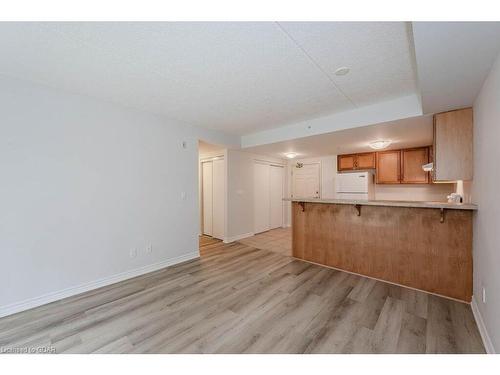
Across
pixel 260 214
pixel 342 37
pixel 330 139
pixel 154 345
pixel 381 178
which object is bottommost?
pixel 154 345

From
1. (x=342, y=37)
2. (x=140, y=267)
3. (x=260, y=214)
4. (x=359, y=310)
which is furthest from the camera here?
(x=260, y=214)

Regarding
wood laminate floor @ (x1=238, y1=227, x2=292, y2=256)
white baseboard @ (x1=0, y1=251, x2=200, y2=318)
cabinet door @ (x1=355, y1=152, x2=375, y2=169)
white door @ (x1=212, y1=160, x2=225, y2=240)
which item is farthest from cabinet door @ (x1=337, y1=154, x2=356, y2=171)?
white baseboard @ (x1=0, y1=251, x2=200, y2=318)

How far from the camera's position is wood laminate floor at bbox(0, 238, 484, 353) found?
1.73 meters

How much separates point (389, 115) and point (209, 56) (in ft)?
8.31

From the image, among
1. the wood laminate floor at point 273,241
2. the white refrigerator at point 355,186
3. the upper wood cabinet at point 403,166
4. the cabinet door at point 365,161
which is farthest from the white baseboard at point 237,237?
the upper wood cabinet at point 403,166

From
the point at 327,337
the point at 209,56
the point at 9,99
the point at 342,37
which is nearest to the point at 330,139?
the point at 342,37

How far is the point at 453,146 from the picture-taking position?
98.2 inches

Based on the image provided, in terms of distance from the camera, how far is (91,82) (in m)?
2.42

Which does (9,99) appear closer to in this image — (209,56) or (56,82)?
(56,82)

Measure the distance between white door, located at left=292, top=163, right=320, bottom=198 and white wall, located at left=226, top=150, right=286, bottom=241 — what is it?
1.70 m

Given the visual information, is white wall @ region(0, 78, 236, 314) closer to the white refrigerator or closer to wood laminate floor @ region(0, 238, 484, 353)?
wood laminate floor @ region(0, 238, 484, 353)

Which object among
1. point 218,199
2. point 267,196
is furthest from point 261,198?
point 218,199

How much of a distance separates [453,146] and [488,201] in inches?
40.9
